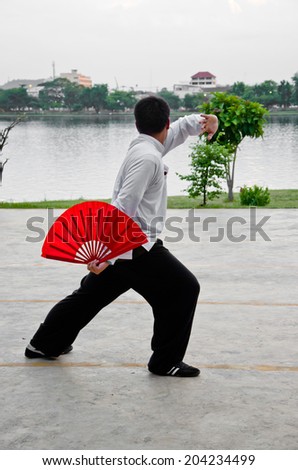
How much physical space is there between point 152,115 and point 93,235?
0.73 metres

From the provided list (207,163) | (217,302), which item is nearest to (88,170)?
(207,163)

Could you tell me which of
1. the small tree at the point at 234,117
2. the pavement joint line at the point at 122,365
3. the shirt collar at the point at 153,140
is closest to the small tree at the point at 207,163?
the small tree at the point at 234,117

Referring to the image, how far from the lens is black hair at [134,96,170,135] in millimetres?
4043

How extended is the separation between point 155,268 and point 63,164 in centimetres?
3894

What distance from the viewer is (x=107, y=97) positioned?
107312 millimetres

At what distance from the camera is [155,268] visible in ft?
13.6

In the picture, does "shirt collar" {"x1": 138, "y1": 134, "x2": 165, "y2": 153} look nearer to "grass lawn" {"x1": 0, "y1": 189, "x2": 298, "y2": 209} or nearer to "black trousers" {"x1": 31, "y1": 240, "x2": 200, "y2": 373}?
"black trousers" {"x1": 31, "y1": 240, "x2": 200, "y2": 373}

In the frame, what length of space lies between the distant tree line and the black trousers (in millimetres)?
94575

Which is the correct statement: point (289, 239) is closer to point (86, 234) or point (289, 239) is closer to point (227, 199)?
point (86, 234)

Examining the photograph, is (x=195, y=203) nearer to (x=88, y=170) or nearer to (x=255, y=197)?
(x=255, y=197)

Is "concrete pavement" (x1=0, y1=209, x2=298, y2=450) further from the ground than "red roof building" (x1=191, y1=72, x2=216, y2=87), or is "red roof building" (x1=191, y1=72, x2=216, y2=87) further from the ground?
"red roof building" (x1=191, y1=72, x2=216, y2=87)

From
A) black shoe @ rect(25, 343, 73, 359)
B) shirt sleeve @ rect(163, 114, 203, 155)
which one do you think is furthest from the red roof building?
black shoe @ rect(25, 343, 73, 359)

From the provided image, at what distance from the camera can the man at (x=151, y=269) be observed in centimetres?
396
